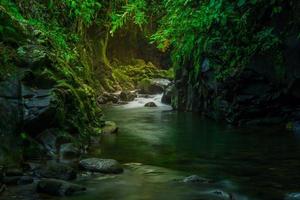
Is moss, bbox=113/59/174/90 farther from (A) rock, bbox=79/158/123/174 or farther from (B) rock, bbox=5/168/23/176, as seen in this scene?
(B) rock, bbox=5/168/23/176


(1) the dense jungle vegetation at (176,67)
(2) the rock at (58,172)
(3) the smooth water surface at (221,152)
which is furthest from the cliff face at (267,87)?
(2) the rock at (58,172)

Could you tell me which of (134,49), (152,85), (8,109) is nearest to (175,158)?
(8,109)

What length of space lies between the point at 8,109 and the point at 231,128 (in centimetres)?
648

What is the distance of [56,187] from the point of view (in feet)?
20.1

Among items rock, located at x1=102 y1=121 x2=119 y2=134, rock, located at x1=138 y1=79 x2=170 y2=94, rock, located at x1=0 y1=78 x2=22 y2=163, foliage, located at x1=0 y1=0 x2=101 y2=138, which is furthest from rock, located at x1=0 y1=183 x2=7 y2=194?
rock, located at x1=138 y1=79 x2=170 y2=94

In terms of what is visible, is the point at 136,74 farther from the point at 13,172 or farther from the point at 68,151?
the point at 13,172

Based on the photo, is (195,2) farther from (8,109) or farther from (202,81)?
(8,109)

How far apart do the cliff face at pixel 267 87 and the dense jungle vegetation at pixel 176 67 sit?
0.09ft

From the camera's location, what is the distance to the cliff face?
41.4 ft

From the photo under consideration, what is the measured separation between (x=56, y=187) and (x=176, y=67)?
13852 mm

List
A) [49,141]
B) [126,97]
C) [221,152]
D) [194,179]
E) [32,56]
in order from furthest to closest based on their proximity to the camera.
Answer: [126,97]
[32,56]
[221,152]
[49,141]
[194,179]

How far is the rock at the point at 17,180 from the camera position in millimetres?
6414

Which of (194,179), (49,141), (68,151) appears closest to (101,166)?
(68,151)

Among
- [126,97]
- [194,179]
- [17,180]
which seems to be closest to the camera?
[17,180]
